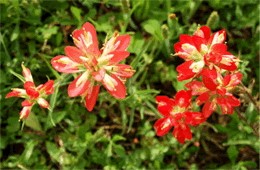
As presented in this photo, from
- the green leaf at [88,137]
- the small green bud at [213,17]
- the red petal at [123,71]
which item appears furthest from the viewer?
Result: the green leaf at [88,137]

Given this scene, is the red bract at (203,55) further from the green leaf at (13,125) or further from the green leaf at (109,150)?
the green leaf at (13,125)

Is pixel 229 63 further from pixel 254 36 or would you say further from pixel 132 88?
pixel 254 36

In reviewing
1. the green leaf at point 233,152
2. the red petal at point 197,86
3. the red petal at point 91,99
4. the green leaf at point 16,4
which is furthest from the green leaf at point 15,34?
the green leaf at point 233,152

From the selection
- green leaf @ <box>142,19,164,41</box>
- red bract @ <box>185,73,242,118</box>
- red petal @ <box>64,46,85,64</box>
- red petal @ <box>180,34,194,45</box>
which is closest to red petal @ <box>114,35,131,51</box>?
red petal @ <box>64,46,85,64</box>

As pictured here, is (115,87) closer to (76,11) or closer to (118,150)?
(118,150)

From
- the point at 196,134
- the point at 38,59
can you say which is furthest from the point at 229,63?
the point at 38,59
